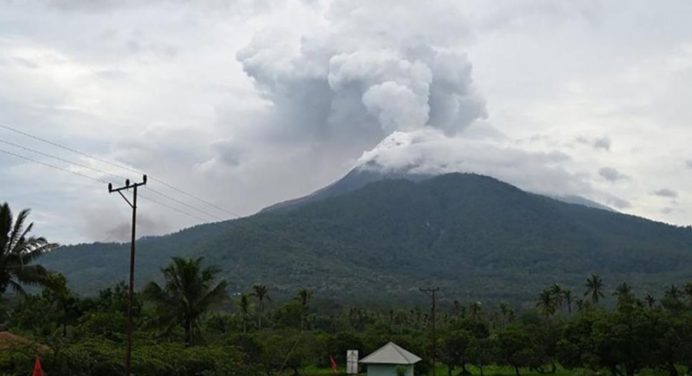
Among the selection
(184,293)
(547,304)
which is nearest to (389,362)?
(184,293)

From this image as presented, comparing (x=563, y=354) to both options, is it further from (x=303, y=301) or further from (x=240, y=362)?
(x=303, y=301)

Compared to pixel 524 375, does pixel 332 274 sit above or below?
above

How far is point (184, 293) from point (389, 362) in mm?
14832

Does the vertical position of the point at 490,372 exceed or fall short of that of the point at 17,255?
it falls short

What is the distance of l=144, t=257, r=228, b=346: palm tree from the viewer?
43969 mm

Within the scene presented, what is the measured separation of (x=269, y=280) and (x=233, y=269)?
1064cm

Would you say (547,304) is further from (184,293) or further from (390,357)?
(184,293)

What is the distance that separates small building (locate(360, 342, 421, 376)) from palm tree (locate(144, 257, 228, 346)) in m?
12.2

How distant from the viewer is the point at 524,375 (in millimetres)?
66000

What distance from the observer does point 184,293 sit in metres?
44.0

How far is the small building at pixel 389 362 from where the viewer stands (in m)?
51.7

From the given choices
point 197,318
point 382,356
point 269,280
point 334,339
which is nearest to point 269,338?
point 334,339

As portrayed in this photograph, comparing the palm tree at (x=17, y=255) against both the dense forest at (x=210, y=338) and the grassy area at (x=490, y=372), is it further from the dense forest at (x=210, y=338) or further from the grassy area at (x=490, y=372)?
the grassy area at (x=490, y=372)

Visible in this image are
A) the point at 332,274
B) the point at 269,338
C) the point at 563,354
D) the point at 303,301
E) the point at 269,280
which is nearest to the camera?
the point at 563,354
